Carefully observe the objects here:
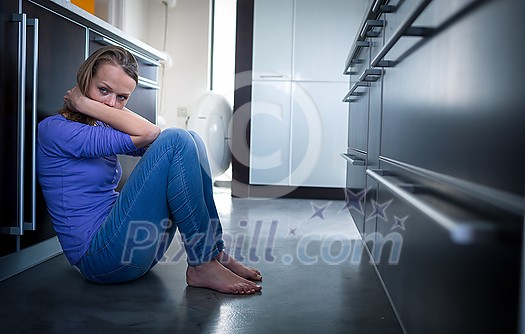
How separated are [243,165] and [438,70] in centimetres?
320

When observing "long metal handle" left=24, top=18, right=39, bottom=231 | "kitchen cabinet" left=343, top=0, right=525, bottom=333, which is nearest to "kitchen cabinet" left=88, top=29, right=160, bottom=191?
"long metal handle" left=24, top=18, right=39, bottom=231

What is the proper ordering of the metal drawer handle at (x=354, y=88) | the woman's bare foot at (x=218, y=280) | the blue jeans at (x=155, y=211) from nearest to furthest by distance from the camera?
the blue jeans at (x=155, y=211)
the woman's bare foot at (x=218, y=280)
the metal drawer handle at (x=354, y=88)

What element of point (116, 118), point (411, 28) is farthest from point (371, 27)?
point (116, 118)

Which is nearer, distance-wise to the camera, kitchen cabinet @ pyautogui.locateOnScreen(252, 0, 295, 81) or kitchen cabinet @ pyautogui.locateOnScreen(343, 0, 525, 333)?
kitchen cabinet @ pyautogui.locateOnScreen(343, 0, 525, 333)

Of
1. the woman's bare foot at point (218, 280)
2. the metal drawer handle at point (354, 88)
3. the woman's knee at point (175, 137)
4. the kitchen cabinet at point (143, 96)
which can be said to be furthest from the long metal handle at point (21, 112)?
the metal drawer handle at point (354, 88)

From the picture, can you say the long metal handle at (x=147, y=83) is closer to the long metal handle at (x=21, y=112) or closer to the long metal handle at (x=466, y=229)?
the long metal handle at (x=21, y=112)

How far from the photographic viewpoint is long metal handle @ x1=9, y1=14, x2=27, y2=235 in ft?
5.46

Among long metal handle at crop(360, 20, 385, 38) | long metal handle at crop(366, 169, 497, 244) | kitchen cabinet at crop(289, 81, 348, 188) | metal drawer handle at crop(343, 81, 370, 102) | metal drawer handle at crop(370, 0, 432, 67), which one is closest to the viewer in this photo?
long metal handle at crop(366, 169, 497, 244)

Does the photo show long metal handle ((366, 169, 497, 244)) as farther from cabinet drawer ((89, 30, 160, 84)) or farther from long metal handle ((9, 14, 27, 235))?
cabinet drawer ((89, 30, 160, 84))

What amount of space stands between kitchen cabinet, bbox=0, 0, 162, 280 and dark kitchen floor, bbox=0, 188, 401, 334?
0.36ft

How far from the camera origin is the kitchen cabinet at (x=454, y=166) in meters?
0.67

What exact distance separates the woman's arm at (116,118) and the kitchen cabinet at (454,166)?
68 cm

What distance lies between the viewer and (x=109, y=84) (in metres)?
1.71

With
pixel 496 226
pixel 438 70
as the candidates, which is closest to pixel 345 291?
pixel 438 70
